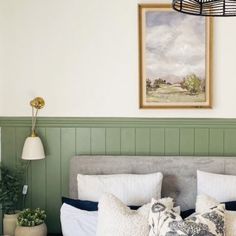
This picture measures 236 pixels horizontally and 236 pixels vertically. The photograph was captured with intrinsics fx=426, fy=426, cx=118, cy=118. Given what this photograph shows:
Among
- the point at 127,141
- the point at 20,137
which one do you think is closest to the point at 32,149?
the point at 20,137

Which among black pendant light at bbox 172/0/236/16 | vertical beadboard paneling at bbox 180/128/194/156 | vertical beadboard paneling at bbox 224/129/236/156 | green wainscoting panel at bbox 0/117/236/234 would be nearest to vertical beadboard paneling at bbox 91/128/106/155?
Result: green wainscoting panel at bbox 0/117/236/234

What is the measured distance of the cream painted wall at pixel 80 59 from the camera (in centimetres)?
312

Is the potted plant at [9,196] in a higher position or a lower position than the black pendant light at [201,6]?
lower

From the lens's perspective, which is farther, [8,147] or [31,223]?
[8,147]

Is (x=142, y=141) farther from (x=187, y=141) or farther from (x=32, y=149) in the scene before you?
(x=32, y=149)

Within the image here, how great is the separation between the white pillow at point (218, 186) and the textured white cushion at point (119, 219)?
19.9 inches

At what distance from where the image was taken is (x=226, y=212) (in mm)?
2502

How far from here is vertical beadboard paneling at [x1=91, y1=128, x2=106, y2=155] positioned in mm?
3172

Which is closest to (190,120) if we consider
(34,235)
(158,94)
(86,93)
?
(158,94)

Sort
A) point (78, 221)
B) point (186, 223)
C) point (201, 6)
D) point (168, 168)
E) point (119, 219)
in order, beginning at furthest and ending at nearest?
point (168, 168)
point (78, 221)
point (119, 219)
point (186, 223)
point (201, 6)

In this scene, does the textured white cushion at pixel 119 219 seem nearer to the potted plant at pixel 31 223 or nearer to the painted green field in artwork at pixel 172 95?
the potted plant at pixel 31 223

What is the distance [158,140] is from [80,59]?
2.73ft

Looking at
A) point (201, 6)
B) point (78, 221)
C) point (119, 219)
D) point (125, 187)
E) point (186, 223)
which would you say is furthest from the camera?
point (125, 187)

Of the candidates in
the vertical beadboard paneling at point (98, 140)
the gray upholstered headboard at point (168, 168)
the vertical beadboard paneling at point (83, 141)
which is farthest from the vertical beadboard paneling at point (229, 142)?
the vertical beadboard paneling at point (83, 141)
